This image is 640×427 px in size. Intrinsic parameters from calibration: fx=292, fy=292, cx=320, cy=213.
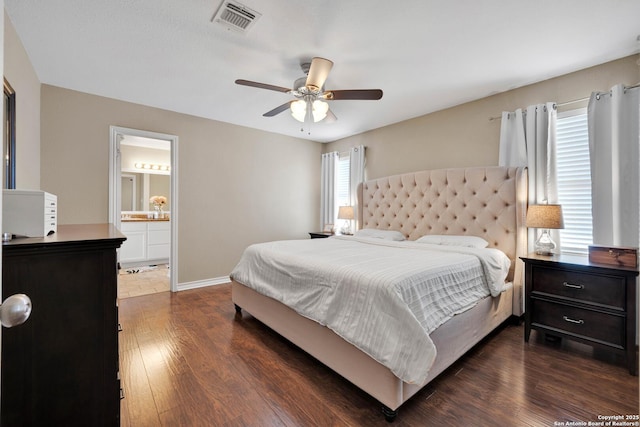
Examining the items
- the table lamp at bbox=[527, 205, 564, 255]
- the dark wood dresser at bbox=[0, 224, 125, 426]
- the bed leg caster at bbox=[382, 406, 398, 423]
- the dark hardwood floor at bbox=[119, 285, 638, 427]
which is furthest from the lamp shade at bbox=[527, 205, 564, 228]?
the dark wood dresser at bbox=[0, 224, 125, 426]

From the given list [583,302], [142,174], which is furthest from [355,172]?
[142,174]

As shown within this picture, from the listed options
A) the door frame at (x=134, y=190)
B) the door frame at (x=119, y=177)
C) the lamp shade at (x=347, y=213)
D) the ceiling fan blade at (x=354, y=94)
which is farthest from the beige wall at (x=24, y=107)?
the lamp shade at (x=347, y=213)

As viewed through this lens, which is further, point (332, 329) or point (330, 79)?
point (330, 79)

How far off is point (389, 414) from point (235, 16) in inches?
104

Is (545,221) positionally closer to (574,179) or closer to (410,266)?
(574,179)

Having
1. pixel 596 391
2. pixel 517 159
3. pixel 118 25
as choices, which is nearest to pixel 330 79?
pixel 118 25

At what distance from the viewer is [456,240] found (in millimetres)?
3088

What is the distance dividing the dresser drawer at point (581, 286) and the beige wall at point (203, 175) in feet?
12.0

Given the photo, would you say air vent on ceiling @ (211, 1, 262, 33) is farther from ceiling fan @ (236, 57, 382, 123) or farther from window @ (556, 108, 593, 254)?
window @ (556, 108, 593, 254)

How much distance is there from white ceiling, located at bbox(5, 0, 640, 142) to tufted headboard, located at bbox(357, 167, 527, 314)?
3.09 ft

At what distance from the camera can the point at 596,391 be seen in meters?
1.84

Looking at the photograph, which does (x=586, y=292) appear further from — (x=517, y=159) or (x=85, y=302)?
(x=85, y=302)

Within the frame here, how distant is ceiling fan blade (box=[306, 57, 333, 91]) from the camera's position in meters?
2.18

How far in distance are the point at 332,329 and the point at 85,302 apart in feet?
4.26
